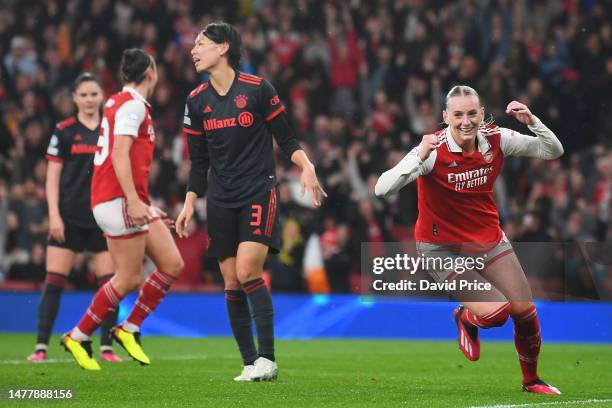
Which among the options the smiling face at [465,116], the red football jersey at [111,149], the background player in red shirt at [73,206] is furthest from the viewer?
the background player in red shirt at [73,206]

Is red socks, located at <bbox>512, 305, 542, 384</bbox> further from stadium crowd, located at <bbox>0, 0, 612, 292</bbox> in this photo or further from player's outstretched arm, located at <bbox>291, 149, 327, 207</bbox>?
stadium crowd, located at <bbox>0, 0, 612, 292</bbox>

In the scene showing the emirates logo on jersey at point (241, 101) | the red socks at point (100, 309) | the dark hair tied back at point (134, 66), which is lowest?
the red socks at point (100, 309)

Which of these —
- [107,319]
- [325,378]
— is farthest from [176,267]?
[325,378]

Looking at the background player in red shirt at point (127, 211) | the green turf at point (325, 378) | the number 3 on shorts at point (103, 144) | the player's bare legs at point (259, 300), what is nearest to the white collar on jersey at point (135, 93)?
the background player in red shirt at point (127, 211)

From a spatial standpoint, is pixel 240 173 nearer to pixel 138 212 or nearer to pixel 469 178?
pixel 138 212

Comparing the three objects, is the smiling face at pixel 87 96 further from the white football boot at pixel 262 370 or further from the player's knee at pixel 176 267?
the white football boot at pixel 262 370

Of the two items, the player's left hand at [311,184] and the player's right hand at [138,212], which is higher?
the player's left hand at [311,184]

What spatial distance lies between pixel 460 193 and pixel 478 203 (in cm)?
16

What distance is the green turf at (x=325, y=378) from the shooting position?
6.46m

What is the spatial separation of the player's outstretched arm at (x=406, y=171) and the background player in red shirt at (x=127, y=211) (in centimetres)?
223

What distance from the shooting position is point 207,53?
7.70 meters

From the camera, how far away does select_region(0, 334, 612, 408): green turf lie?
21.2ft

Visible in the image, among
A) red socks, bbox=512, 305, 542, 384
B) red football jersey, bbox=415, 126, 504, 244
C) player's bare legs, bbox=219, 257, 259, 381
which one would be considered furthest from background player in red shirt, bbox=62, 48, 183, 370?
red socks, bbox=512, 305, 542, 384

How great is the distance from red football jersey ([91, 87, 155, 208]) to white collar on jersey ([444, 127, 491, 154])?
2.46 m
